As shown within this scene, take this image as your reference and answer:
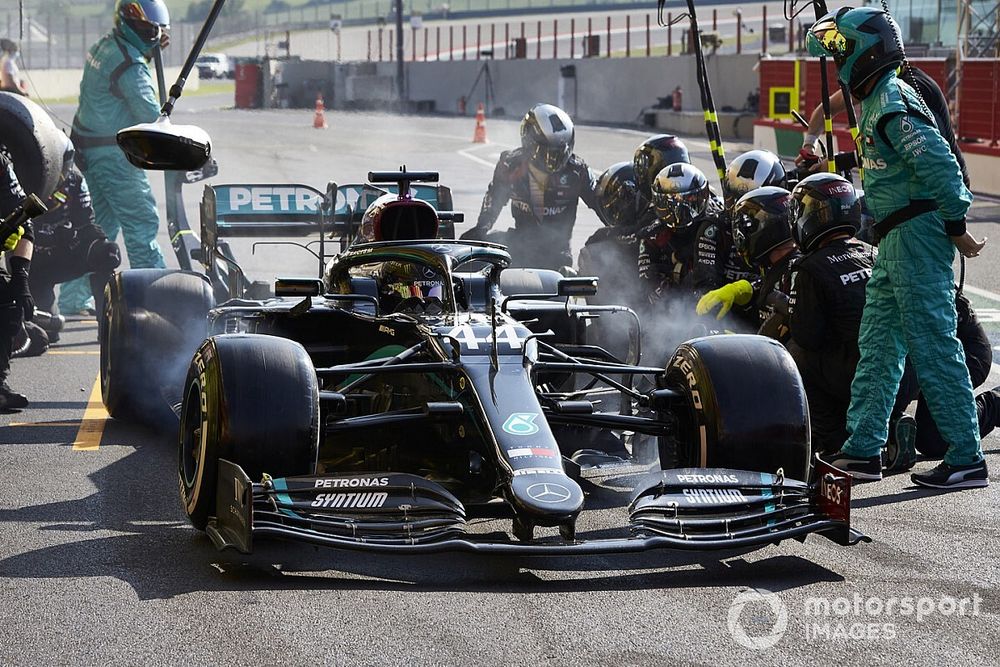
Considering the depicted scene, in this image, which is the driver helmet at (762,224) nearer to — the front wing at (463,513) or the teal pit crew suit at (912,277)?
the teal pit crew suit at (912,277)

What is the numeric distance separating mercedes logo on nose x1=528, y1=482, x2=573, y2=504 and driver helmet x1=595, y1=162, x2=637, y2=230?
5.45m

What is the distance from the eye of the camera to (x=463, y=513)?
5.32 meters

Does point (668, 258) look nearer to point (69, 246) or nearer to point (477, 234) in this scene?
point (477, 234)

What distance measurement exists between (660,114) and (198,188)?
16.2 meters

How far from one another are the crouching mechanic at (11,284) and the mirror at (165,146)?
4.95ft

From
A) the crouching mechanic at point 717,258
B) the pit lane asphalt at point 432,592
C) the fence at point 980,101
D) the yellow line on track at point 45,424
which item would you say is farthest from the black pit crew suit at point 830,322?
the fence at point 980,101

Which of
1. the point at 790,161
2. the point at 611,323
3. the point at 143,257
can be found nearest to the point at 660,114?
the point at 790,161

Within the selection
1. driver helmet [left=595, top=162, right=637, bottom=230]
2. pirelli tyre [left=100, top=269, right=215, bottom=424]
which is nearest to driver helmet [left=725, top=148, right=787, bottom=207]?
driver helmet [left=595, top=162, right=637, bottom=230]

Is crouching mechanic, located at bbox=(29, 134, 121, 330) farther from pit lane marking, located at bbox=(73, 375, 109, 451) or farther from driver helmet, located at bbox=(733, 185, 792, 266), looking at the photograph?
driver helmet, located at bbox=(733, 185, 792, 266)

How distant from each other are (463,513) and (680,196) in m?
4.44

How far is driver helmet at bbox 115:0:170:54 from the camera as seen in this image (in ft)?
37.8

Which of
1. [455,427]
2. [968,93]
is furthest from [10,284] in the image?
[968,93]

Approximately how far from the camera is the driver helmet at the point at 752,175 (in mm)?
9508

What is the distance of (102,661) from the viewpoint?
174 inches
